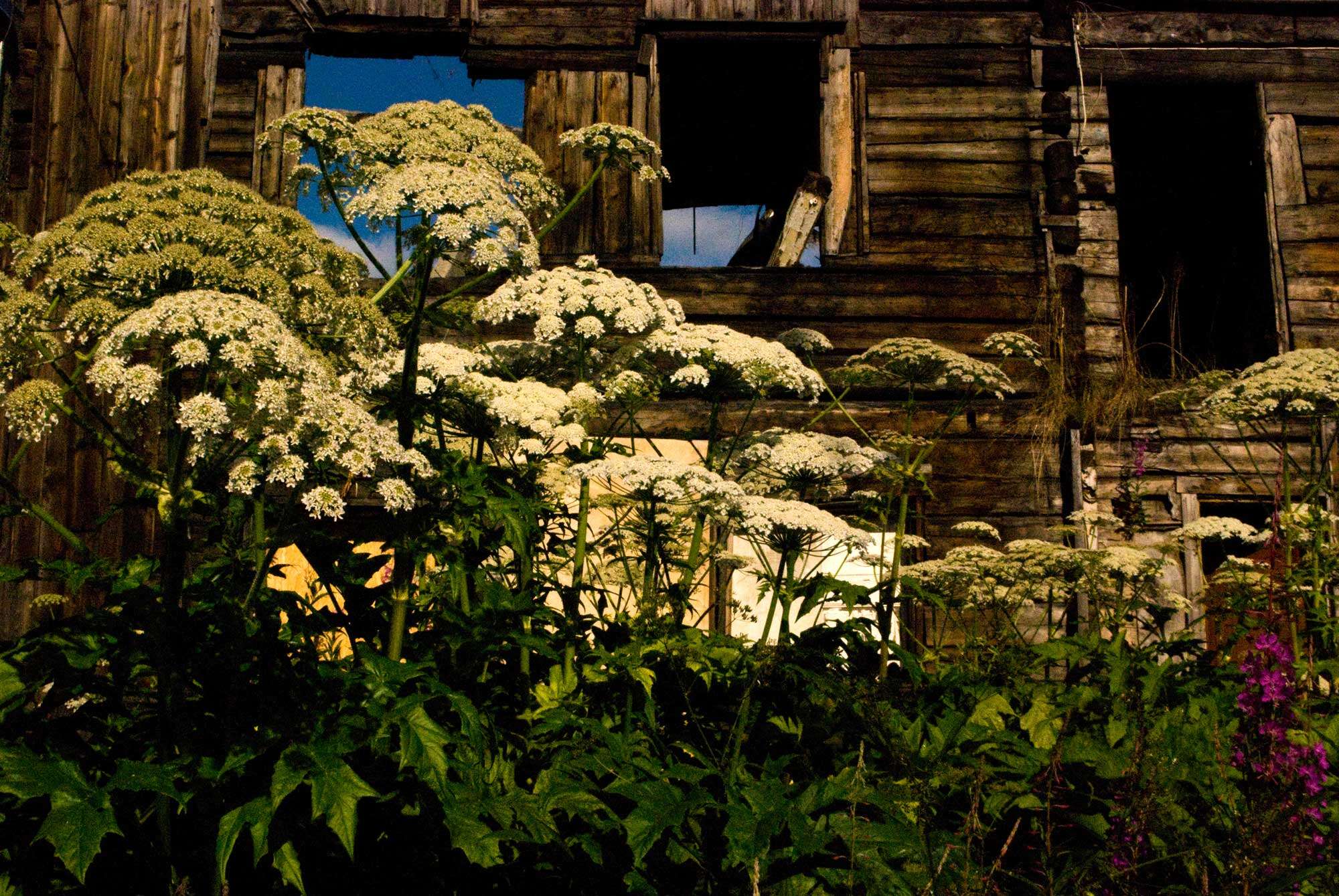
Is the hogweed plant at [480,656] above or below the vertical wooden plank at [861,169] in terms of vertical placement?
below

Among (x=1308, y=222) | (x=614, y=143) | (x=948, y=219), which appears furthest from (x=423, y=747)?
(x=1308, y=222)

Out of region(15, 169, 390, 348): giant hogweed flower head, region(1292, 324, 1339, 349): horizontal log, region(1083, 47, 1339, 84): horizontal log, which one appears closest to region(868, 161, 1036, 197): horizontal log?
region(1083, 47, 1339, 84): horizontal log

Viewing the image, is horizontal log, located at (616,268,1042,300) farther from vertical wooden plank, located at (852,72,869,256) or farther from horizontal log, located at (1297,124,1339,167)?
horizontal log, located at (1297,124,1339,167)

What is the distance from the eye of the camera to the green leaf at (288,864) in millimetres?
2789

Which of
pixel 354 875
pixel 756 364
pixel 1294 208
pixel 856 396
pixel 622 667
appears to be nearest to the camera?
pixel 354 875

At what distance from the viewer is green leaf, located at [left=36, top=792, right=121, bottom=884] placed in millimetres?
2553

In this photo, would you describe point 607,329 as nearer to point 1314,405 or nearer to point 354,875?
point 354,875

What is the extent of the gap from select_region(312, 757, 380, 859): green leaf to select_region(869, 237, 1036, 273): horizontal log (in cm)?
805

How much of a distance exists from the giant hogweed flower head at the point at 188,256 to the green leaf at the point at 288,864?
150cm

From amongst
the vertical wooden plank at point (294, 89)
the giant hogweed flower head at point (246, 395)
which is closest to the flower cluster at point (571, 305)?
the giant hogweed flower head at point (246, 395)

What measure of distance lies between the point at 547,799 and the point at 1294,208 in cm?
1003

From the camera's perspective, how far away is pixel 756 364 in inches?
185

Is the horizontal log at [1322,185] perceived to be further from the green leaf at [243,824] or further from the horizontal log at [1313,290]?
Result: the green leaf at [243,824]

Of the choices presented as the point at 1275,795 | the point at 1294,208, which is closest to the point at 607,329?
the point at 1275,795
